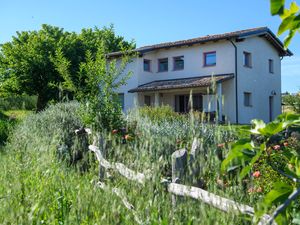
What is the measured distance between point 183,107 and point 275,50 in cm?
778

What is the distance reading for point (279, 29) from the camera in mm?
1129

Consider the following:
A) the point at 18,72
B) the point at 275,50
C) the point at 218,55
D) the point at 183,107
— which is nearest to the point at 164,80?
the point at 183,107

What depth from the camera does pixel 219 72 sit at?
24891 millimetres

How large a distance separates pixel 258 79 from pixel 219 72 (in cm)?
329

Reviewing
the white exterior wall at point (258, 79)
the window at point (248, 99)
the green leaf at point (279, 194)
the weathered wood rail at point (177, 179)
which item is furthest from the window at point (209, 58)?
the green leaf at point (279, 194)

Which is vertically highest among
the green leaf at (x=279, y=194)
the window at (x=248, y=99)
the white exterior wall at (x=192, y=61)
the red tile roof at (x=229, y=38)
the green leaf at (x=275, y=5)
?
the red tile roof at (x=229, y=38)

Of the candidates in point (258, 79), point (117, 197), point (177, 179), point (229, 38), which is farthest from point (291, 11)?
point (258, 79)

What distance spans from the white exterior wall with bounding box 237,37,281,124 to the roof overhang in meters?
1.55

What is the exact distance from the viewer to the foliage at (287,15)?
1.01 metres

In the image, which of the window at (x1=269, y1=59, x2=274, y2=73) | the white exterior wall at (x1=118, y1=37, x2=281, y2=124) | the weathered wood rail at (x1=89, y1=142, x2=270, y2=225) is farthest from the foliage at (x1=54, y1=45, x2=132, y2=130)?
the window at (x1=269, y1=59, x2=274, y2=73)

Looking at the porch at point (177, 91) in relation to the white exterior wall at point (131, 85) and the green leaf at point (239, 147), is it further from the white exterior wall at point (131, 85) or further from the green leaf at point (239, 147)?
the green leaf at point (239, 147)

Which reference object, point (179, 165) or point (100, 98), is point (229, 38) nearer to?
point (100, 98)

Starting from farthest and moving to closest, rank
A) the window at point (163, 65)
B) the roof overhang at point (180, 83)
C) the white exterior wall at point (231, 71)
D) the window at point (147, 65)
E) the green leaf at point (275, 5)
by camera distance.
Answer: the window at point (147, 65)
the window at point (163, 65)
the white exterior wall at point (231, 71)
the roof overhang at point (180, 83)
the green leaf at point (275, 5)

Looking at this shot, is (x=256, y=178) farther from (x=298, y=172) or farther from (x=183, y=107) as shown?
(x=183, y=107)
